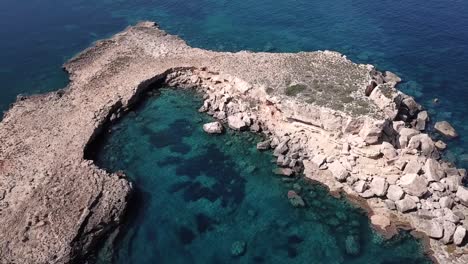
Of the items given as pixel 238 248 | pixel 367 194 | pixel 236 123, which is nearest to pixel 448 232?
pixel 367 194

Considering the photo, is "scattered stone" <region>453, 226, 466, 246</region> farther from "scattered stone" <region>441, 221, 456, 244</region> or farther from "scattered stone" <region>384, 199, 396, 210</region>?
"scattered stone" <region>384, 199, 396, 210</region>

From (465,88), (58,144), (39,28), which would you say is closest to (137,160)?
(58,144)

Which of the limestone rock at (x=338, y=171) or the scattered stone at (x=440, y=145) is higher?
the scattered stone at (x=440, y=145)

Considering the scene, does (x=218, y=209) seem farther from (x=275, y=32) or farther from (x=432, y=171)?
(x=275, y=32)

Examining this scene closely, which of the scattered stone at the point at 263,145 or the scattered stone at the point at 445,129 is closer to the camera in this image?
the scattered stone at the point at 263,145

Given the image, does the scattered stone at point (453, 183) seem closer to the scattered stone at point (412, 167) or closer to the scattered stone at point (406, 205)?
the scattered stone at point (412, 167)

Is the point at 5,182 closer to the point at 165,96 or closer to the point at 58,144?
the point at 58,144

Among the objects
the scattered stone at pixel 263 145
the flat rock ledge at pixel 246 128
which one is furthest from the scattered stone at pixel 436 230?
the scattered stone at pixel 263 145
